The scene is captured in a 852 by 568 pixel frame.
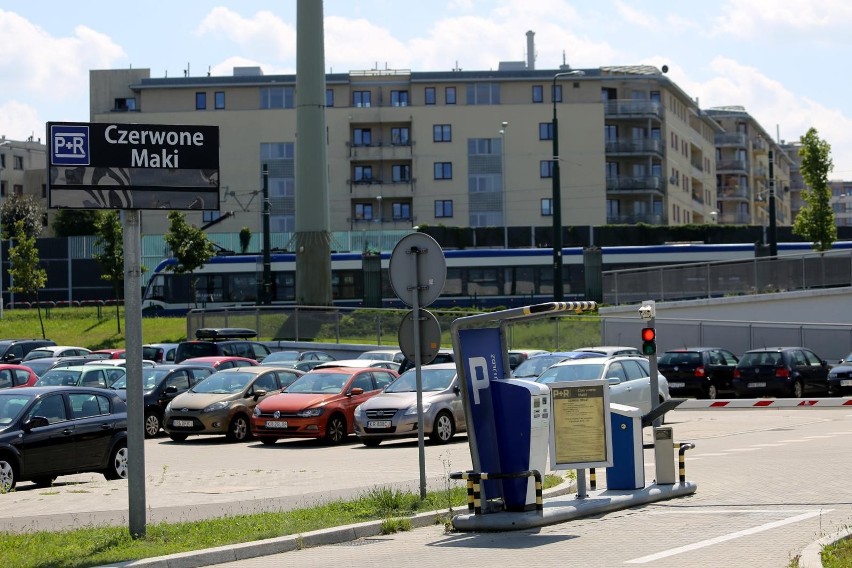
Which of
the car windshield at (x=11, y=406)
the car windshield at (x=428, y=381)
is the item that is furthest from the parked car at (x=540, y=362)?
the car windshield at (x=11, y=406)

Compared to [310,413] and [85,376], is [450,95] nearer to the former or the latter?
[85,376]

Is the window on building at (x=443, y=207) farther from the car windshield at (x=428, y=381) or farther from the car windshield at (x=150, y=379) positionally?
the car windshield at (x=428, y=381)

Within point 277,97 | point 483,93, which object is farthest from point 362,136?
point 483,93

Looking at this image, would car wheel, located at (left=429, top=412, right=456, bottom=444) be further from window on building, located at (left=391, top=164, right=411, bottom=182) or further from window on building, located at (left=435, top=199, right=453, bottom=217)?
window on building, located at (left=391, top=164, right=411, bottom=182)

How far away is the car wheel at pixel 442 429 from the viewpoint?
2461 centimetres

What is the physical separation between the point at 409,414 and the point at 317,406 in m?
1.99

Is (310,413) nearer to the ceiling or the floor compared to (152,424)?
nearer to the ceiling

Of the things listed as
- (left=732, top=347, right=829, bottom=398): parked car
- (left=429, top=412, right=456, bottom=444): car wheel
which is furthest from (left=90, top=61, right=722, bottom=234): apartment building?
(left=429, top=412, right=456, bottom=444): car wheel

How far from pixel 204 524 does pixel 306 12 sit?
3901cm

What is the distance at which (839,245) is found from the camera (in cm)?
6844

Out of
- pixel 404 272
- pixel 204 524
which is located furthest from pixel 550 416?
pixel 204 524

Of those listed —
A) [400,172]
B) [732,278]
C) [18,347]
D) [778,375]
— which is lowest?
[778,375]

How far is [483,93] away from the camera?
9306cm

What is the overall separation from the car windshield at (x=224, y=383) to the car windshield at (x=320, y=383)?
1.31 metres
